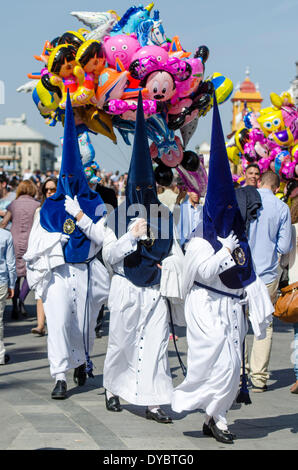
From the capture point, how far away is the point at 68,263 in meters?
7.17

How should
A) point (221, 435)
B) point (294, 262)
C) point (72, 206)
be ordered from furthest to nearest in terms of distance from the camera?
point (294, 262), point (72, 206), point (221, 435)

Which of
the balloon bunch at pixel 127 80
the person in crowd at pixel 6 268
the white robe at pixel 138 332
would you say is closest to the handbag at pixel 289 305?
the white robe at pixel 138 332

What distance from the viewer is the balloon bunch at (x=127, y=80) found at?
8.11m

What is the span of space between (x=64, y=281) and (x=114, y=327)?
3.06 feet

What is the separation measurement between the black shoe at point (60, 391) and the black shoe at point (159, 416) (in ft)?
2.84

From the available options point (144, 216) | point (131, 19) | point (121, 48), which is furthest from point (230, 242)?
point (131, 19)

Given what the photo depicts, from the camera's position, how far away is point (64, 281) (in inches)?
281

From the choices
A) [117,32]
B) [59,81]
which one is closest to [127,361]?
[59,81]

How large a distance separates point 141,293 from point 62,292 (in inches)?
40.8

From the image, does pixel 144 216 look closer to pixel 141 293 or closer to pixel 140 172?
pixel 140 172

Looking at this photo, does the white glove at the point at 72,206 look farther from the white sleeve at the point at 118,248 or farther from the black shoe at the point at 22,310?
the black shoe at the point at 22,310

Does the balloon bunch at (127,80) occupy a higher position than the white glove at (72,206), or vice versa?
the balloon bunch at (127,80)

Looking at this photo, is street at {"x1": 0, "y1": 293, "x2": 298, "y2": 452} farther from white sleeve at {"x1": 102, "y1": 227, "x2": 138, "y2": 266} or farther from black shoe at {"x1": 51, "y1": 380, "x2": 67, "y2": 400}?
white sleeve at {"x1": 102, "y1": 227, "x2": 138, "y2": 266}

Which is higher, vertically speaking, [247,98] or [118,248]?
[247,98]
